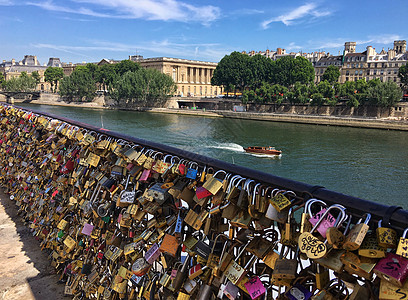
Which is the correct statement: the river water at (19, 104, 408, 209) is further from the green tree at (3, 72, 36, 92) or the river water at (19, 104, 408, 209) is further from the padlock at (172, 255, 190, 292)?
the green tree at (3, 72, 36, 92)

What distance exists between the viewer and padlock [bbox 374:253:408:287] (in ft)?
3.69

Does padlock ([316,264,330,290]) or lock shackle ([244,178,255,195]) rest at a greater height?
lock shackle ([244,178,255,195])

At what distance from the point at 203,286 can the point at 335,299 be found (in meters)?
0.87

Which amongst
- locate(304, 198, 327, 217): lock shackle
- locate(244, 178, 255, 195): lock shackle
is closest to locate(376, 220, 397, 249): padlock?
locate(304, 198, 327, 217): lock shackle

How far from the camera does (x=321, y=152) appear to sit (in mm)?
26109

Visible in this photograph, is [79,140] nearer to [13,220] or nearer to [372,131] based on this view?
[13,220]

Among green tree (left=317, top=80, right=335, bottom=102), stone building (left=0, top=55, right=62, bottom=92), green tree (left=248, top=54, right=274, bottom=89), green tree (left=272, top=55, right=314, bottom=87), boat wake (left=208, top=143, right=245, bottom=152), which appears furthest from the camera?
stone building (left=0, top=55, right=62, bottom=92)

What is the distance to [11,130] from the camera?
713 cm

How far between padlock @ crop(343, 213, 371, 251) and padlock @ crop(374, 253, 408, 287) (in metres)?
0.10

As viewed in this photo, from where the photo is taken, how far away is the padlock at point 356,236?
3.95 ft

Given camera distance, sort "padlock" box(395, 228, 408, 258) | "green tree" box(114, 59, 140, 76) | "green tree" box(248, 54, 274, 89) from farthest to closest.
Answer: "green tree" box(114, 59, 140, 76) < "green tree" box(248, 54, 274, 89) < "padlock" box(395, 228, 408, 258)

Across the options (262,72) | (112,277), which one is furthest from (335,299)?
(262,72)

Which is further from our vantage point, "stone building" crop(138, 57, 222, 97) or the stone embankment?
"stone building" crop(138, 57, 222, 97)

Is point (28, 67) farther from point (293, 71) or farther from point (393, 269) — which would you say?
point (393, 269)
